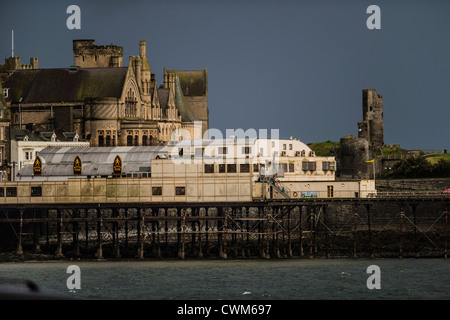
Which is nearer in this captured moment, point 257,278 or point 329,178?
point 257,278

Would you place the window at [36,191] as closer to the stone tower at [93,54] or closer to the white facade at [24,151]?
the white facade at [24,151]

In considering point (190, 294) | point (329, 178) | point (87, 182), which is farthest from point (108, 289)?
point (329, 178)

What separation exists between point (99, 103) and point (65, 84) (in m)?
10.1

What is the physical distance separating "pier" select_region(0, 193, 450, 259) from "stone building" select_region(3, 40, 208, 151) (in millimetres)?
27395

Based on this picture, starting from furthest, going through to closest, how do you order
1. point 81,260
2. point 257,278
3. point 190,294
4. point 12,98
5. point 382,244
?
point 12,98
point 382,244
point 81,260
point 257,278
point 190,294

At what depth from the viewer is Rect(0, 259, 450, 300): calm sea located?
2677 inches

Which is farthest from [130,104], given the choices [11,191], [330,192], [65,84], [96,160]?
[330,192]

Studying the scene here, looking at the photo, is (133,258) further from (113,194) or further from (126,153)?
(126,153)

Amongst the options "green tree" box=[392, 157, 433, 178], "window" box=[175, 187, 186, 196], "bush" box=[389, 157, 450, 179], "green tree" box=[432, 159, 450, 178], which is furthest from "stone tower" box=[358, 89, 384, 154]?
"window" box=[175, 187, 186, 196]

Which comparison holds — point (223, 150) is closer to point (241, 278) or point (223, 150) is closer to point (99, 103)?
point (241, 278)

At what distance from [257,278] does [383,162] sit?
273 ft

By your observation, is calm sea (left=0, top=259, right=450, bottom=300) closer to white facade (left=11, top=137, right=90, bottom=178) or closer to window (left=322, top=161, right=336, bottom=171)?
window (left=322, top=161, right=336, bottom=171)

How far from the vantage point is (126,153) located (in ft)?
349

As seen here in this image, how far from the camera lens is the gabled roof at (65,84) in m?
152
